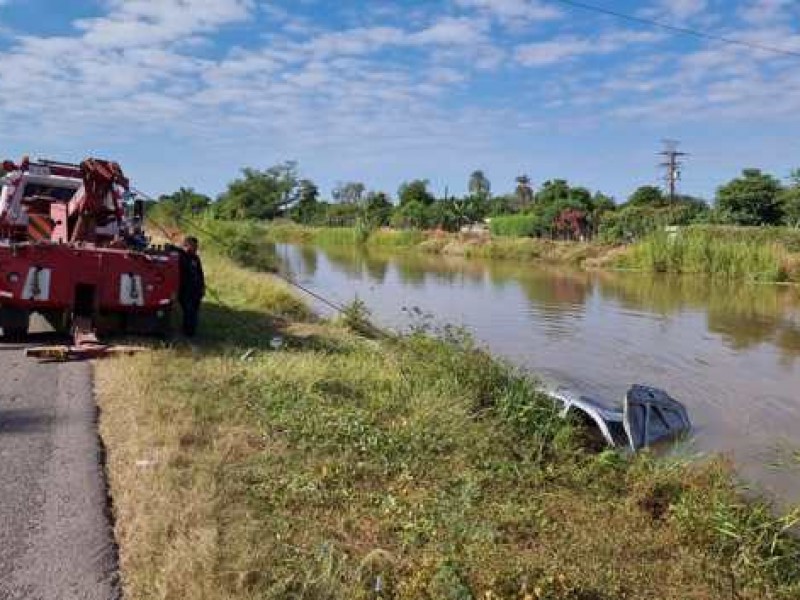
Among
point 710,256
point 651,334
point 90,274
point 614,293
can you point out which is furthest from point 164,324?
point 710,256

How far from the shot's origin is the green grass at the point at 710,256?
39.5m

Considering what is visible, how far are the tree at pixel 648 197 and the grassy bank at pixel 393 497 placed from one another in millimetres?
66613

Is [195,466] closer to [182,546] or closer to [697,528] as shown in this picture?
[182,546]

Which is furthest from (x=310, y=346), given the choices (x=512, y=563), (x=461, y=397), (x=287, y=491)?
(x=512, y=563)

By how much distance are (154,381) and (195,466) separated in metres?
2.42

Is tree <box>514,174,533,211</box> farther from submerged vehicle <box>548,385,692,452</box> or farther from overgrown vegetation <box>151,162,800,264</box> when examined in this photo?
submerged vehicle <box>548,385,692,452</box>

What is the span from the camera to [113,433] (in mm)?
6309

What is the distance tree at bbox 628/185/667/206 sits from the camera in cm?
7219

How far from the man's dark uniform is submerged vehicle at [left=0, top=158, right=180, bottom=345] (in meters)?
0.34

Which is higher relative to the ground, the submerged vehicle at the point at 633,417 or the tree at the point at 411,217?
the tree at the point at 411,217

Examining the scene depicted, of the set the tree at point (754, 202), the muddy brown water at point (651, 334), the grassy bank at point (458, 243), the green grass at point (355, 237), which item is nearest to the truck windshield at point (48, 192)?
the muddy brown water at point (651, 334)

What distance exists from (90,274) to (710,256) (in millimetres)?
37702

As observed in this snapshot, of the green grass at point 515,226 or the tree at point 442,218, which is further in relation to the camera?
the tree at point 442,218

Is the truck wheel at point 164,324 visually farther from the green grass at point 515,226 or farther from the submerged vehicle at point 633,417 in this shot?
the green grass at point 515,226
